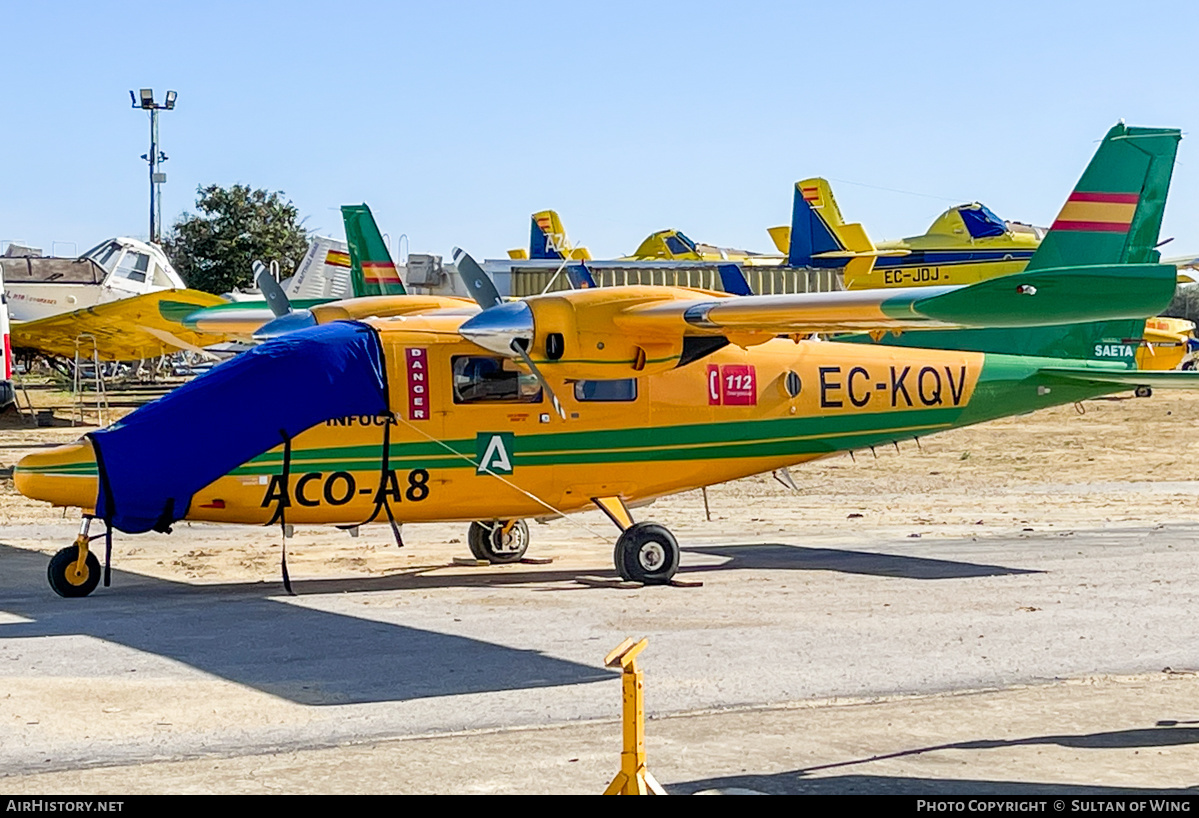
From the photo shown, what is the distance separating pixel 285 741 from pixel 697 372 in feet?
26.7

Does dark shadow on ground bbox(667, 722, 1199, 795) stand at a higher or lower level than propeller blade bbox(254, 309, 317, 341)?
lower

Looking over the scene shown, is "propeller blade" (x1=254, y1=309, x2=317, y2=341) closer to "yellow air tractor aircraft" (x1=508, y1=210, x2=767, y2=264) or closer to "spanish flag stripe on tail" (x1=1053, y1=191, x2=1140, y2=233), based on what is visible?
"spanish flag stripe on tail" (x1=1053, y1=191, x2=1140, y2=233)

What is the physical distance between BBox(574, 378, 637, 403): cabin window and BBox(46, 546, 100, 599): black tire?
193 inches

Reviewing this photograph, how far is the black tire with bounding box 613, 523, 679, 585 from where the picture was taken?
14.9 m

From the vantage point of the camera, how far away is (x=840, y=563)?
1645 cm

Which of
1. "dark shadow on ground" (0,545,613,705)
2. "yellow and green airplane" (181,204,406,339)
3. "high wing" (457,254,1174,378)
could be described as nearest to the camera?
"dark shadow on ground" (0,545,613,705)

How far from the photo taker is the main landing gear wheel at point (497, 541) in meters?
16.8

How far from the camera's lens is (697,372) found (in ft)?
52.1

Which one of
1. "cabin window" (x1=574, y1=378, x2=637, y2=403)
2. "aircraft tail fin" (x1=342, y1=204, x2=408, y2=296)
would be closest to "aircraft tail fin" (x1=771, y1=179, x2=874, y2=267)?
"aircraft tail fin" (x1=342, y1=204, x2=408, y2=296)

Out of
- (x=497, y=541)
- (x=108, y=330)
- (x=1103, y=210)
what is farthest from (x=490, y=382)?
(x=108, y=330)

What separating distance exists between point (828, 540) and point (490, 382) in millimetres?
5697

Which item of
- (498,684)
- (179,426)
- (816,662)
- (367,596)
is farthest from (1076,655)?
(179,426)

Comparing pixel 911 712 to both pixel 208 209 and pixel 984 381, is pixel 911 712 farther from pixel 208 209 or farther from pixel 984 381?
pixel 208 209

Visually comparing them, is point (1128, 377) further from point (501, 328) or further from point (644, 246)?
point (644, 246)
